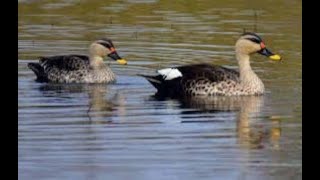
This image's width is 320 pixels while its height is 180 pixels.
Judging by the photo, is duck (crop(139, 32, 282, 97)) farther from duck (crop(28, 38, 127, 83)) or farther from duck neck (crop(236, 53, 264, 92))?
duck (crop(28, 38, 127, 83))

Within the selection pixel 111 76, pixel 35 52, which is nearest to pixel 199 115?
pixel 111 76

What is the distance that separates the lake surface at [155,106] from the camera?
11.8 metres

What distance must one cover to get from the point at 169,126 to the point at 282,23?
11.1 metres

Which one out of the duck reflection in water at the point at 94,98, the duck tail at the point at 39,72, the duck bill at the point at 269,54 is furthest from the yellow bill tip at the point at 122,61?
the duck bill at the point at 269,54

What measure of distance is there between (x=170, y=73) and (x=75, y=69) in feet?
6.00

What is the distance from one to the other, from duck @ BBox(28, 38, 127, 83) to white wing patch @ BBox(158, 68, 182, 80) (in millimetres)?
1189

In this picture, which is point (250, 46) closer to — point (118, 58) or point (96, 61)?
point (118, 58)

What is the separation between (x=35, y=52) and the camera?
68.1ft

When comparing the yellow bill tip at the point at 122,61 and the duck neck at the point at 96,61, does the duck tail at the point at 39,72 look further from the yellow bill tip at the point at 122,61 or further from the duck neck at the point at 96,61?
the yellow bill tip at the point at 122,61

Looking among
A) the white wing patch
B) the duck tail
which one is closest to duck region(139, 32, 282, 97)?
the white wing patch

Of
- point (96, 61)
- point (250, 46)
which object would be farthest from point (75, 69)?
point (250, 46)

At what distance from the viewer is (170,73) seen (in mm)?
17422

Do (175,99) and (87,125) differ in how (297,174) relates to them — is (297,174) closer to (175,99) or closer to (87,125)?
(87,125)

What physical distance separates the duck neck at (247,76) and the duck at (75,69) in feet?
6.14
